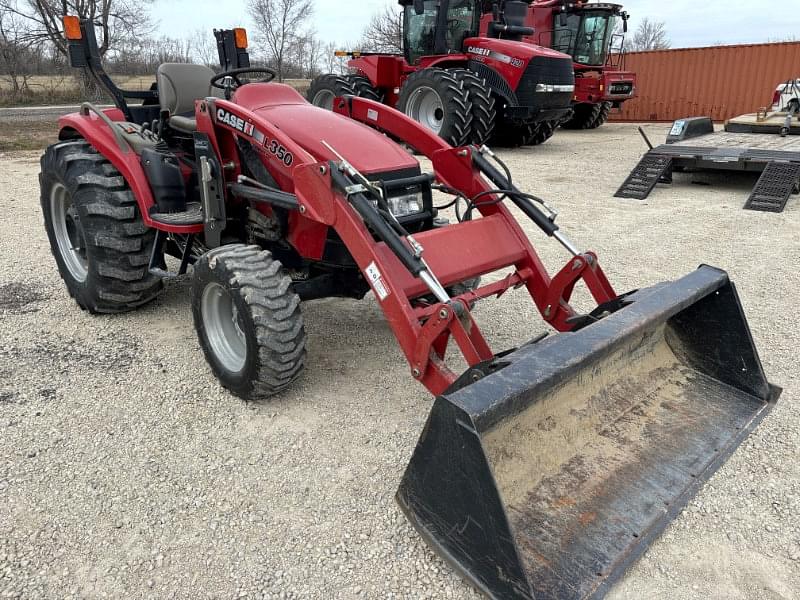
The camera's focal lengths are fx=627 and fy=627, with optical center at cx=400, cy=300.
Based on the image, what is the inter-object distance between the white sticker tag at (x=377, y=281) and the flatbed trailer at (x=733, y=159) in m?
6.26

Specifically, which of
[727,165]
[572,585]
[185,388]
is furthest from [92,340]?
[727,165]

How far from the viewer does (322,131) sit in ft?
11.0

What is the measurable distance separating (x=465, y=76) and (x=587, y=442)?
29.6 ft

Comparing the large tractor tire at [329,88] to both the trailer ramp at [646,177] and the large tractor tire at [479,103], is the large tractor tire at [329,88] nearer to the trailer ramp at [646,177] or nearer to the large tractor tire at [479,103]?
the large tractor tire at [479,103]

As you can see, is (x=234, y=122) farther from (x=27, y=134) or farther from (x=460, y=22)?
(x=27, y=134)

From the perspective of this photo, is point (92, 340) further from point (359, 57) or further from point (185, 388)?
point (359, 57)

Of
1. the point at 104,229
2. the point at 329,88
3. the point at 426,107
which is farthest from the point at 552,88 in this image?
the point at 104,229

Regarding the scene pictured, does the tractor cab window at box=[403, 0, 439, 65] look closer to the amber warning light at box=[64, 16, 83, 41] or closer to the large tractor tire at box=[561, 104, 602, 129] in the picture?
the large tractor tire at box=[561, 104, 602, 129]

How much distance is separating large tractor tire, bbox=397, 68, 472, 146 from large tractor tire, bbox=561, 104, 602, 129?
6.46m

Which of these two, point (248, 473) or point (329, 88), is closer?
point (248, 473)

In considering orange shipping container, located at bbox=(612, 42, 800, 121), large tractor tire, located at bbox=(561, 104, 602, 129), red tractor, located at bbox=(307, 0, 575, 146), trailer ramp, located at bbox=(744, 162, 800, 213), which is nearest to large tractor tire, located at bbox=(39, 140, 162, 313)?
trailer ramp, located at bbox=(744, 162, 800, 213)

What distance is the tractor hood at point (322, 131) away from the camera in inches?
126

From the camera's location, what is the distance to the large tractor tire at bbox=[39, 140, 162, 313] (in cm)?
377

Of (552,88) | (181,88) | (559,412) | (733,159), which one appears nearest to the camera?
(559,412)
